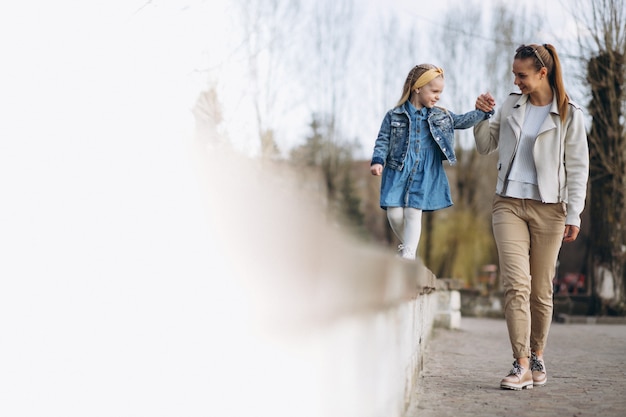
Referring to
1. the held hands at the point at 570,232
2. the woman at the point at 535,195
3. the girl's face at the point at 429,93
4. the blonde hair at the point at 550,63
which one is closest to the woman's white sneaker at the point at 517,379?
the woman at the point at 535,195

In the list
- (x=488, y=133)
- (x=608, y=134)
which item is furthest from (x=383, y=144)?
(x=608, y=134)

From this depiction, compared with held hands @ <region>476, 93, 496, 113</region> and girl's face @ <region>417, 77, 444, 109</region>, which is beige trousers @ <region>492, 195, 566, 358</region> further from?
girl's face @ <region>417, 77, 444, 109</region>

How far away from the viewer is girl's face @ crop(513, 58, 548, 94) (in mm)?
4781

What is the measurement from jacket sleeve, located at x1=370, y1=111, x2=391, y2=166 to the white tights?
334 mm

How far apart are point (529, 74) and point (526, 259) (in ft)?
3.46

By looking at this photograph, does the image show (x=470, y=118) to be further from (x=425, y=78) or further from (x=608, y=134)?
(x=608, y=134)

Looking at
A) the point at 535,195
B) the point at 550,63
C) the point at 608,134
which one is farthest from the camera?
the point at 608,134

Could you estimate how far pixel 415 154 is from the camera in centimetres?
552

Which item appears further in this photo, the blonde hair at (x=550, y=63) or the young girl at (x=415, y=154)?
the young girl at (x=415, y=154)

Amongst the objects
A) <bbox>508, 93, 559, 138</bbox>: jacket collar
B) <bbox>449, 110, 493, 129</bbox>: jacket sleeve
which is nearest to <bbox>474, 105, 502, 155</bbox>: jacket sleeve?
<bbox>449, 110, 493, 129</bbox>: jacket sleeve

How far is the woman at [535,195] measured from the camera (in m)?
4.66

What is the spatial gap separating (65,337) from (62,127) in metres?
0.36

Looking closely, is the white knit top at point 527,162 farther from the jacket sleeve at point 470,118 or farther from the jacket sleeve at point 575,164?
the jacket sleeve at point 470,118

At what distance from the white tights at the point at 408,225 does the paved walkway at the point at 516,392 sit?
2.73 feet
